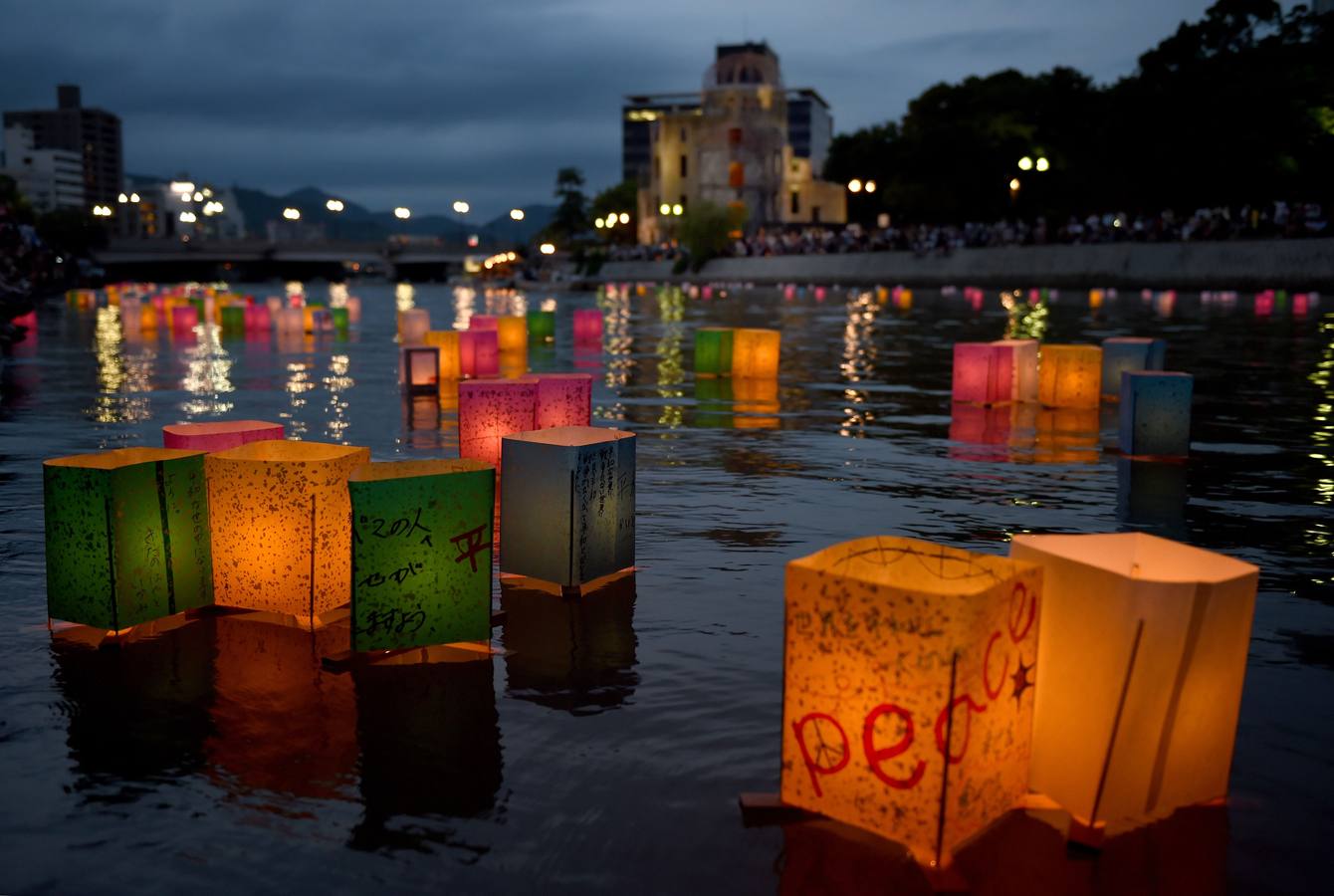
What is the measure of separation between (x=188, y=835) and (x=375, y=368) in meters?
19.0

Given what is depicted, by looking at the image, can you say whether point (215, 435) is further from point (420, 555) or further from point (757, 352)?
point (757, 352)

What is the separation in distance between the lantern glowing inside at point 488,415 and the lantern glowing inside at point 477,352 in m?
10.1

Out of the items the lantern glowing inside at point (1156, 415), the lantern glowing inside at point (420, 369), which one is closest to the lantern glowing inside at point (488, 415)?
the lantern glowing inside at point (1156, 415)

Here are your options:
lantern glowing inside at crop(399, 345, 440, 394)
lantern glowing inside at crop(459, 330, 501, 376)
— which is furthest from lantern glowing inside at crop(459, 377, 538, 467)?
lantern glowing inside at crop(459, 330, 501, 376)

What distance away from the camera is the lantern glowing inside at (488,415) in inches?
380

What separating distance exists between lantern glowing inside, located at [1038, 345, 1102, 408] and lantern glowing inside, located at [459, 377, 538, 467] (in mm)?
7516

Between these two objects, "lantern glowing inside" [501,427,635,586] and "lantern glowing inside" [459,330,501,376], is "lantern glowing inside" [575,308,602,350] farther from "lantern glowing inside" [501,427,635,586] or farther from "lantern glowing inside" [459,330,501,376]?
"lantern glowing inside" [501,427,635,586]

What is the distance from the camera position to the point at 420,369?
17719 mm

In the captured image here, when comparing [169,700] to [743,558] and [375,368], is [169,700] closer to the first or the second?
[743,558]

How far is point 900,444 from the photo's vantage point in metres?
12.6

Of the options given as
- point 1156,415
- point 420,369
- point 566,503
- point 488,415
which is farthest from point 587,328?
point 566,503

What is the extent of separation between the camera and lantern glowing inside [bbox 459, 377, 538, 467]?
380 inches

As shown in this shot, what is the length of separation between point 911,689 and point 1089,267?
1994 inches

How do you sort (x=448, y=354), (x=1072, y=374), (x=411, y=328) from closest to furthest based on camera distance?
(x=1072, y=374) < (x=448, y=354) < (x=411, y=328)
